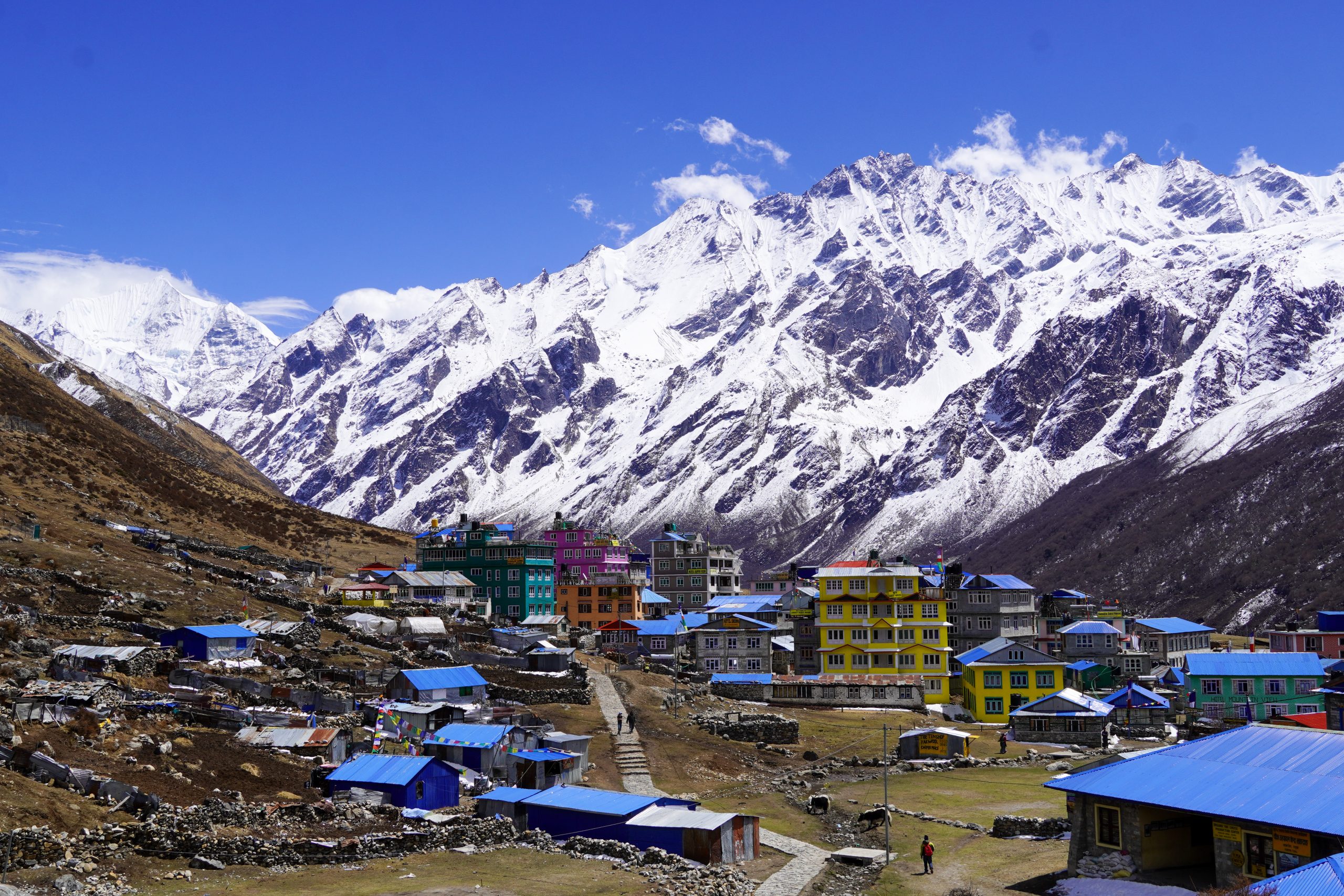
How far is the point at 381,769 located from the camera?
62031 mm

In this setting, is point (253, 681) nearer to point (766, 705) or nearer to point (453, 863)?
point (453, 863)

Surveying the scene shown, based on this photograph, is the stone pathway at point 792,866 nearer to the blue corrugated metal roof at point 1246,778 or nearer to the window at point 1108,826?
the blue corrugated metal roof at point 1246,778

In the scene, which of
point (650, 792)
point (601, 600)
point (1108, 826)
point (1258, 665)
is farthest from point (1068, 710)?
point (601, 600)

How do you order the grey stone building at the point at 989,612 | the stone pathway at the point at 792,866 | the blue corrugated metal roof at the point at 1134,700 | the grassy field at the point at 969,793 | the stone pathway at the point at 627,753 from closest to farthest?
the stone pathway at the point at 792,866
the grassy field at the point at 969,793
the stone pathway at the point at 627,753
the blue corrugated metal roof at the point at 1134,700
the grey stone building at the point at 989,612

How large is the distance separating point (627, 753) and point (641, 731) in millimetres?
7722

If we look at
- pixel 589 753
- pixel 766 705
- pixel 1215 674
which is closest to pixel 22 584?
pixel 589 753

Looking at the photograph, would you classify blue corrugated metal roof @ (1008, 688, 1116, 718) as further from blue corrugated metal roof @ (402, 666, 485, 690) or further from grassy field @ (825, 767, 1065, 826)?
blue corrugated metal roof @ (402, 666, 485, 690)

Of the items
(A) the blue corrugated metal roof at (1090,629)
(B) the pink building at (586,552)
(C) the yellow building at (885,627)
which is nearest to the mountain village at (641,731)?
(C) the yellow building at (885,627)

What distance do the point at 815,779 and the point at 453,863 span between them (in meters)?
32.9

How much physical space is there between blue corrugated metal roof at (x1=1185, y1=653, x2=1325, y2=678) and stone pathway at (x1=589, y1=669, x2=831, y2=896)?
5555cm

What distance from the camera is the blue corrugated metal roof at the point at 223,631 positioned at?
82812mm

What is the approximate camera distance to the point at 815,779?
3157 inches

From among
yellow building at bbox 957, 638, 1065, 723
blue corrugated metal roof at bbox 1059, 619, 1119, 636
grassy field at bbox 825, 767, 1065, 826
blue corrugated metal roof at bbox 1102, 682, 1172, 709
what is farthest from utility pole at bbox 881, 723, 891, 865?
blue corrugated metal roof at bbox 1059, 619, 1119, 636

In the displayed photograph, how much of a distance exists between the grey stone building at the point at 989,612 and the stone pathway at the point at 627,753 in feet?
165
